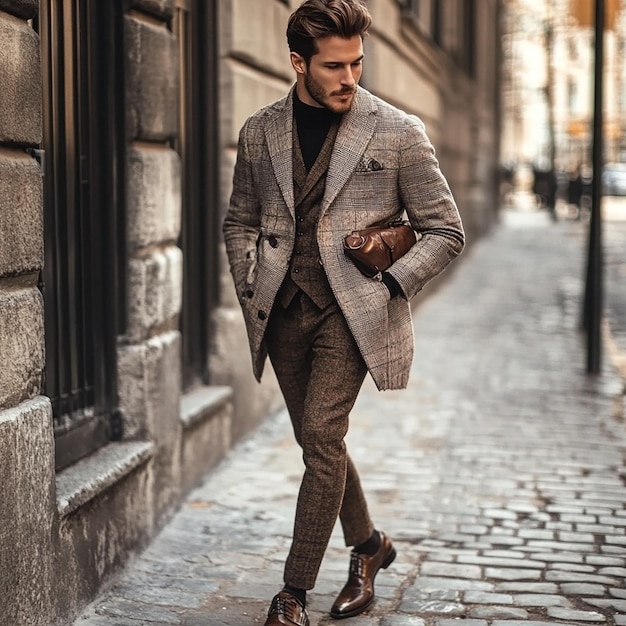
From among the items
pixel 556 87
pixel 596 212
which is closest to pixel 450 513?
pixel 596 212

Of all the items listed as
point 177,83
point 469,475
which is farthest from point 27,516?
point 469,475

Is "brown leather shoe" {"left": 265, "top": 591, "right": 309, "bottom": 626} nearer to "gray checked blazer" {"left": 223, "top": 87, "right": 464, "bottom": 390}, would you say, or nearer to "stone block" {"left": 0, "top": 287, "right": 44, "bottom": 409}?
"gray checked blazer" {"left": 223, "top": 87, "right": 464, "bottom": 390}

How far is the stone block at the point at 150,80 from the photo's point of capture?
5.14 m

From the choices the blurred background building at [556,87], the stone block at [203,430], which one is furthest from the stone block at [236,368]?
the blurred background building at [556,87]

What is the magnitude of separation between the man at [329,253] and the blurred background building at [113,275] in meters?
0.73

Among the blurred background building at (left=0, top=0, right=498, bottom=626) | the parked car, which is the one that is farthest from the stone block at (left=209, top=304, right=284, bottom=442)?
the parked car

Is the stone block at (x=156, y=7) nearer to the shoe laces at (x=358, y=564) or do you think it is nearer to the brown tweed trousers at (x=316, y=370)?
the brown tweed trousers at (x=316, y=370)

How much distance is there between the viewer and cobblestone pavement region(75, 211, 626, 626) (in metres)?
4.49

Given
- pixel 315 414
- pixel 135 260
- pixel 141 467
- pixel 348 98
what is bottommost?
pixel 141 467

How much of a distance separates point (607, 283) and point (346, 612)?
12.9 metres

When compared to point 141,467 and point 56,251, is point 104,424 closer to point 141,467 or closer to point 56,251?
point 141,467

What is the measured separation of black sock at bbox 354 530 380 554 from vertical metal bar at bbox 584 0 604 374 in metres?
5.43

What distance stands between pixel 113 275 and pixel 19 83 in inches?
55.1

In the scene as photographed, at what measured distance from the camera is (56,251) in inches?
181
